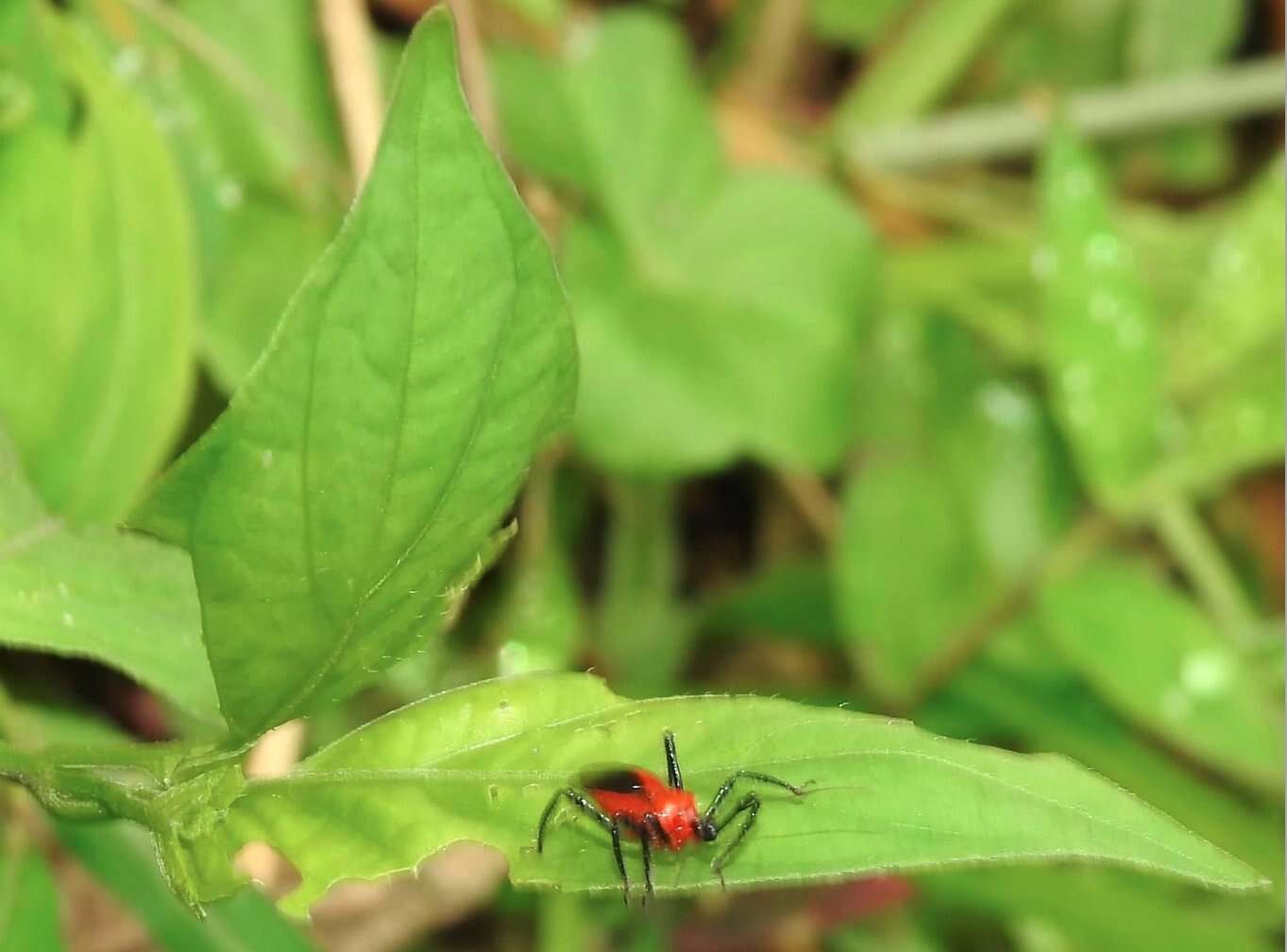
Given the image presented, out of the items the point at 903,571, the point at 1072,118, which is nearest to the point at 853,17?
the point at 1072,118

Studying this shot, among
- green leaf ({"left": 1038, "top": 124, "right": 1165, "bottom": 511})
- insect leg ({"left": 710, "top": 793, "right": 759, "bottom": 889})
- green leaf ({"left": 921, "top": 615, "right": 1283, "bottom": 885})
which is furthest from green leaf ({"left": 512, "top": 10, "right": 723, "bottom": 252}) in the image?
insect leg ({"left": 710, "top": 793, "right": 759, "bottom": 889})

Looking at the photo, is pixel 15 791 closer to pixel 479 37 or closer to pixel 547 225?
pixel 547 225

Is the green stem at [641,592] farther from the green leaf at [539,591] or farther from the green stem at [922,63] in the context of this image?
the green stem at [922,63]

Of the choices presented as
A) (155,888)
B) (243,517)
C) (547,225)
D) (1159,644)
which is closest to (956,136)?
(547,225)

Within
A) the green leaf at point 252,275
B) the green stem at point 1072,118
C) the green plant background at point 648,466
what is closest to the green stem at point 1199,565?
the green plant background at point 648,466

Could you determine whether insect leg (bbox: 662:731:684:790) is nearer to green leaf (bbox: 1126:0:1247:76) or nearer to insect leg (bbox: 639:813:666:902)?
insect leg (bbox: 639:813:666:902)

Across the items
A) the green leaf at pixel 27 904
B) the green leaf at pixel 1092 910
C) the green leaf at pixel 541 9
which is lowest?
the green leaf at pixel 1092 910
